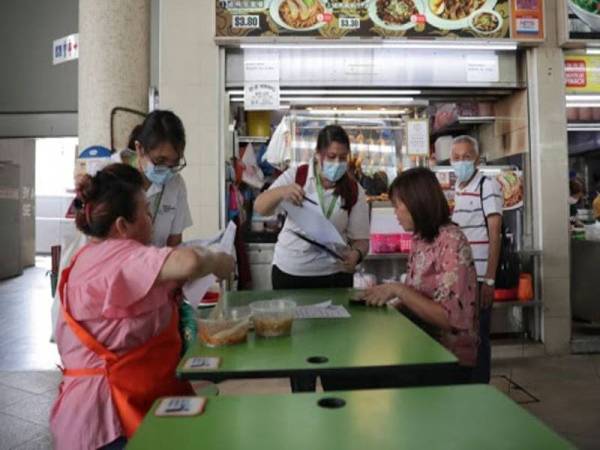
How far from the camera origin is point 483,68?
4480 mm

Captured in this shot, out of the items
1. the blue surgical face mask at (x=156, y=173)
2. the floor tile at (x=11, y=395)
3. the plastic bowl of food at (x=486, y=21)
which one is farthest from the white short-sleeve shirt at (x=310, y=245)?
the plastic bowl of food at (x=486, y=21)

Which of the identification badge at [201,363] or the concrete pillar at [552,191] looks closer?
the identification badge at [201,363]

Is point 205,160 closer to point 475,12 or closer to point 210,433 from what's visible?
point 475,12

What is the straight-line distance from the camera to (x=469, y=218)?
3393 millimetres

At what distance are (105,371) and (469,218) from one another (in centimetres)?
263

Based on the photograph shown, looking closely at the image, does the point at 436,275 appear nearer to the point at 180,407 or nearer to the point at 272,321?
the point at 272,321

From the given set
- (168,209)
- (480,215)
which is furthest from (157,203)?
(480,215)

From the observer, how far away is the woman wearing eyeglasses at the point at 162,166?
7.34ft

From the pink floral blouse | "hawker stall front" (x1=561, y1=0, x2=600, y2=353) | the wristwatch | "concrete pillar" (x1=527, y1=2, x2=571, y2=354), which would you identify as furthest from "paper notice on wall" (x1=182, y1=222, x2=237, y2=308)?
"hawker stall front" (x1=561, y1=0, x2=600, y2=353)

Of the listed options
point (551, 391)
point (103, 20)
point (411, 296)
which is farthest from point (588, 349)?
point (103, 20)

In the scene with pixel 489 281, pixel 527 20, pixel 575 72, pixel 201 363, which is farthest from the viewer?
pixel 575 72

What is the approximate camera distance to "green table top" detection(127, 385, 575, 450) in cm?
93

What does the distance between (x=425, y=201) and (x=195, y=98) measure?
2.78 metres

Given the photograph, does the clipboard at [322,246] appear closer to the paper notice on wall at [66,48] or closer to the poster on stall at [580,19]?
the poster on stall at [580,19]
